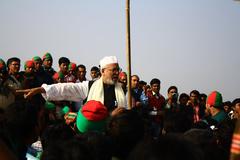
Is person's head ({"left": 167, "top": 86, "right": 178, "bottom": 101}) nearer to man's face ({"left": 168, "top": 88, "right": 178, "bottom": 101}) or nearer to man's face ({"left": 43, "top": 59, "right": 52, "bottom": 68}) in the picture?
man's face ({"left": 168, "top": 88, "right": 178, "bottom": 101})

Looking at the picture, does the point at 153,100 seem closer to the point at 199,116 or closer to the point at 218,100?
the point at 199,116

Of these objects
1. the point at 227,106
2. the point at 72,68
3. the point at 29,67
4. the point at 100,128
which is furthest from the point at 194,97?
the point at 100,128

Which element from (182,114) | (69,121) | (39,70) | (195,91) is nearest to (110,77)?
(69,121)

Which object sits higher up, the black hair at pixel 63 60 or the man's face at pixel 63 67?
the black hair at pixel 63 60

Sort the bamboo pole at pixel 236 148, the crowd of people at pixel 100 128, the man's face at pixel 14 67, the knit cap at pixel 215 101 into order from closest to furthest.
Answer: the bamboo pole at pixel 236 148 → the crowd of people at pixel 100 128 → the knit cap at pixel 215 101 → the man's face at pixel 14 67

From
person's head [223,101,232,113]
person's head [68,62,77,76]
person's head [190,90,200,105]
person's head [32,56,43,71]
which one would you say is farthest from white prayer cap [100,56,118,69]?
person's head [223,101,232,113]

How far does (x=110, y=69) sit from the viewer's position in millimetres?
5418

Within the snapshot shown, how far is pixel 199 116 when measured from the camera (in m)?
8.97

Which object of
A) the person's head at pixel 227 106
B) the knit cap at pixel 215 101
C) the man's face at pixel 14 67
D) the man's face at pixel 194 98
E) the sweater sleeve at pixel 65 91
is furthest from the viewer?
the person's head at pixel 227 106

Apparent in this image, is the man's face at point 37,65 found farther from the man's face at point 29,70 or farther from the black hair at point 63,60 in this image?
the black hair at point 63,60

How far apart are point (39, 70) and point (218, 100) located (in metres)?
3.40

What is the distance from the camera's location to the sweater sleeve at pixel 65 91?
5.02m

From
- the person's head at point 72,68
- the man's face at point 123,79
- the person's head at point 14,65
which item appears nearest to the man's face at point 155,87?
the man's face at point 123,79

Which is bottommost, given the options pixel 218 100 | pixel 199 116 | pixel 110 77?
pixel 199 116
